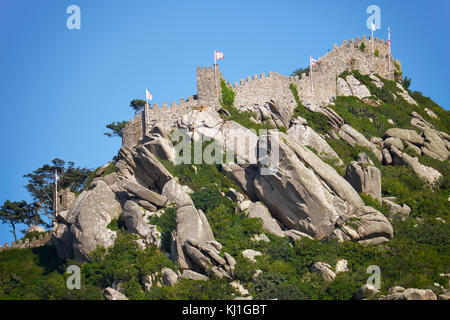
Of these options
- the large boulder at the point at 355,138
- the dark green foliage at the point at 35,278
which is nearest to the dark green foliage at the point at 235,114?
the large boulder at the point at 355,138

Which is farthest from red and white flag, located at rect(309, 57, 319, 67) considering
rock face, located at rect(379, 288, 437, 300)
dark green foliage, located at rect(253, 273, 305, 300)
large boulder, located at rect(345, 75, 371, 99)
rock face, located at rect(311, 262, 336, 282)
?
rock face, located at rect(379, 288, 437, 300)

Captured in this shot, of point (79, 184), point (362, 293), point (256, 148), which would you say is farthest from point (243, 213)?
point (79, 184)

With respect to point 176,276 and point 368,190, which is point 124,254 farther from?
point 368,190

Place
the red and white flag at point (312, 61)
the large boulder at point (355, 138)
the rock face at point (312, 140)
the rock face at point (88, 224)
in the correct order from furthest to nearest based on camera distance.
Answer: the red and white flag at point (312, 61) → the large boulder at point (355, 138) → the rock face at point (312, 140) → the rock face at point (88, 224)

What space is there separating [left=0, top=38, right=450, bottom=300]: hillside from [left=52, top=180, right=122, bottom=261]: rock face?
0.08 metres

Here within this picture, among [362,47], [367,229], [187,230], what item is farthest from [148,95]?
[362,47]

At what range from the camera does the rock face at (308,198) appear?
43.9 meters

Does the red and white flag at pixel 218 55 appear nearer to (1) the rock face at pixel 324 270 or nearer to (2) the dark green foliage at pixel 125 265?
(2) the dark green foliage at pixel 125 265

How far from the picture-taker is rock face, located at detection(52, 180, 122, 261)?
45.5m

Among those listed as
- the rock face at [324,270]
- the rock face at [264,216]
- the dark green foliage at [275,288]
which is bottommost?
the dark green foliage at [275,288]

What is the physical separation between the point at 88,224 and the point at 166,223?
523 centimetres

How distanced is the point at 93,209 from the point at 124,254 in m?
5.05

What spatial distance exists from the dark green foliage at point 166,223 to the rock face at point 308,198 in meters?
5.36

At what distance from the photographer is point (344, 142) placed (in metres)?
56.1
